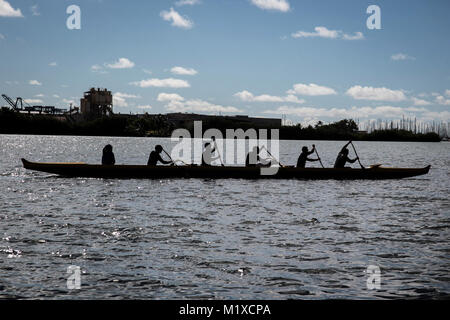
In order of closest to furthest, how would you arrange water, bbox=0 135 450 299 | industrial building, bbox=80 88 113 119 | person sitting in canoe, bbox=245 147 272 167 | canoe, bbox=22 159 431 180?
water, bbox=0 135 450 299 → canoe, bbox=22 159 431 180 → person sitting in canoe, bbox=245 147 272 167 → industrial building, bbox=80 88 113 119

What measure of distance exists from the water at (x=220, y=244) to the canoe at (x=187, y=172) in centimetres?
330

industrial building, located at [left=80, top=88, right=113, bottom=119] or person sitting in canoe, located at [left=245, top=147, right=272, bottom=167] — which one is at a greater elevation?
industrial building, located at [left=80, top=88, right=113, bottom=119]

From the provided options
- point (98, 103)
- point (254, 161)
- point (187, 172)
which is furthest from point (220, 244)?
point (98, 103)

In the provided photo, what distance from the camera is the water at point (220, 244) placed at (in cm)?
815

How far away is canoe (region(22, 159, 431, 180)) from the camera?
24.7 m

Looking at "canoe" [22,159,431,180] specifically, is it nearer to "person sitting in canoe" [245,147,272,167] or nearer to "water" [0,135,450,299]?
"person sitting in canoe" [245,147,272,167]

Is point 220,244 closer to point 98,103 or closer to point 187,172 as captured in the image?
point 187,172

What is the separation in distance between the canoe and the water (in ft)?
10.8

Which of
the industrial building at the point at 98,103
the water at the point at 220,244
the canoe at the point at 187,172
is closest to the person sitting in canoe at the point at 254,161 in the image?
the canoe at the point at 187,172

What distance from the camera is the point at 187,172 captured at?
995 inches

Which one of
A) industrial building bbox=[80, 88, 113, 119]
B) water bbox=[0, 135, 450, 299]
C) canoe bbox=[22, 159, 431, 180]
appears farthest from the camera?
industrial building bbox=[80, 88, 113, 119]

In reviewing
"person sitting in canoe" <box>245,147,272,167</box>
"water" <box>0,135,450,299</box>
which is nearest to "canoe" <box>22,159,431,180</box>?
"person sitting in canoe" <box>245,147,272,167</box>

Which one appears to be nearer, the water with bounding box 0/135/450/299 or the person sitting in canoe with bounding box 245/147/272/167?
the water with bounding box 0/135/450/299

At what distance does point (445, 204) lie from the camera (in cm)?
1941
